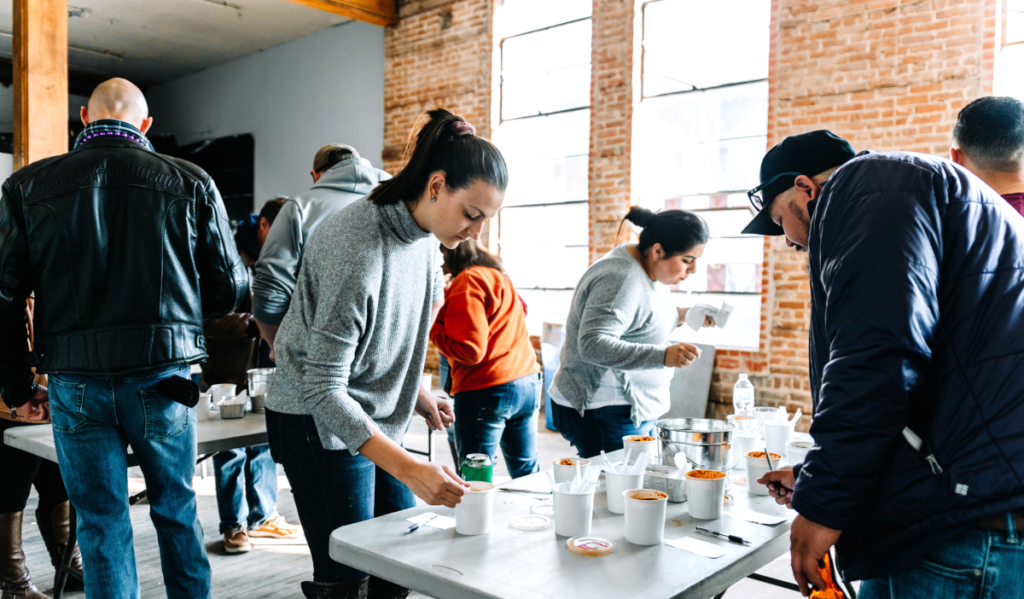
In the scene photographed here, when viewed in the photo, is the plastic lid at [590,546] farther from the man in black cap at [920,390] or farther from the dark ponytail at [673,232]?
the dark ponytail at [673,232]

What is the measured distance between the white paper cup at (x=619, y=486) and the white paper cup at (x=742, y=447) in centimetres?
55

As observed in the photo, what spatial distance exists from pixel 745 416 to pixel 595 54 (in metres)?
4.85

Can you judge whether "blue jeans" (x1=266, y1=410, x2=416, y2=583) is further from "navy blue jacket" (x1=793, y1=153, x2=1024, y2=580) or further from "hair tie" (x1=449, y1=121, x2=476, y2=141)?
"navy blue jacket" (x1=793, y1=153, x2=1024, y2=580)

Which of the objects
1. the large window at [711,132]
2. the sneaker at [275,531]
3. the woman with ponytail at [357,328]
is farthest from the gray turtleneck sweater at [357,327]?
the large window at [711,132]

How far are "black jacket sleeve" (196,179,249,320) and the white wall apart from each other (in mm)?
6158

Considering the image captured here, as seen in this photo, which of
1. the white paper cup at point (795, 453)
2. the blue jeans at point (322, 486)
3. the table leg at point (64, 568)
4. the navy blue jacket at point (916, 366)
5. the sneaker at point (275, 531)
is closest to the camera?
the navy blue jacket at point (916, 366)

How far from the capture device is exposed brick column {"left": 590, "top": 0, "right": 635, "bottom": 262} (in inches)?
251

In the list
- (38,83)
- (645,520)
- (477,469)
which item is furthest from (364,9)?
(645,520)

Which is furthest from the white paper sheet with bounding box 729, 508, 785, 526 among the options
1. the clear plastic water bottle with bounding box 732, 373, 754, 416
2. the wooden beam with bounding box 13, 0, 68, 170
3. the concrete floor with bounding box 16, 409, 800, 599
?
the wooden beam with bounding box 13, 0, 68, 170

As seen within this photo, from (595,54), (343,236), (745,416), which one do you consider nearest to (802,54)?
(595,54)

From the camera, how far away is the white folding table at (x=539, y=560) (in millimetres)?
1208

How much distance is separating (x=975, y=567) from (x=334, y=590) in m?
1.17

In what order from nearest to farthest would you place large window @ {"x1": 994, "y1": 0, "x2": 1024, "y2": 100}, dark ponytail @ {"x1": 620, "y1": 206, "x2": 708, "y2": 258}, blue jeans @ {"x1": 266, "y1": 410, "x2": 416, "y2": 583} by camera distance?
blue jeans @ {"x1": 266, "y1": 410, "x2": 416, "y2": 583} < dark ponytail @ {"x1": 620, "y1": 206, "x2": 708, "y2": 258} < large window @ {"x1": 994, "y1": 0, "x2": 1024, "y2": 100}

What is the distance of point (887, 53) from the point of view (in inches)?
199
